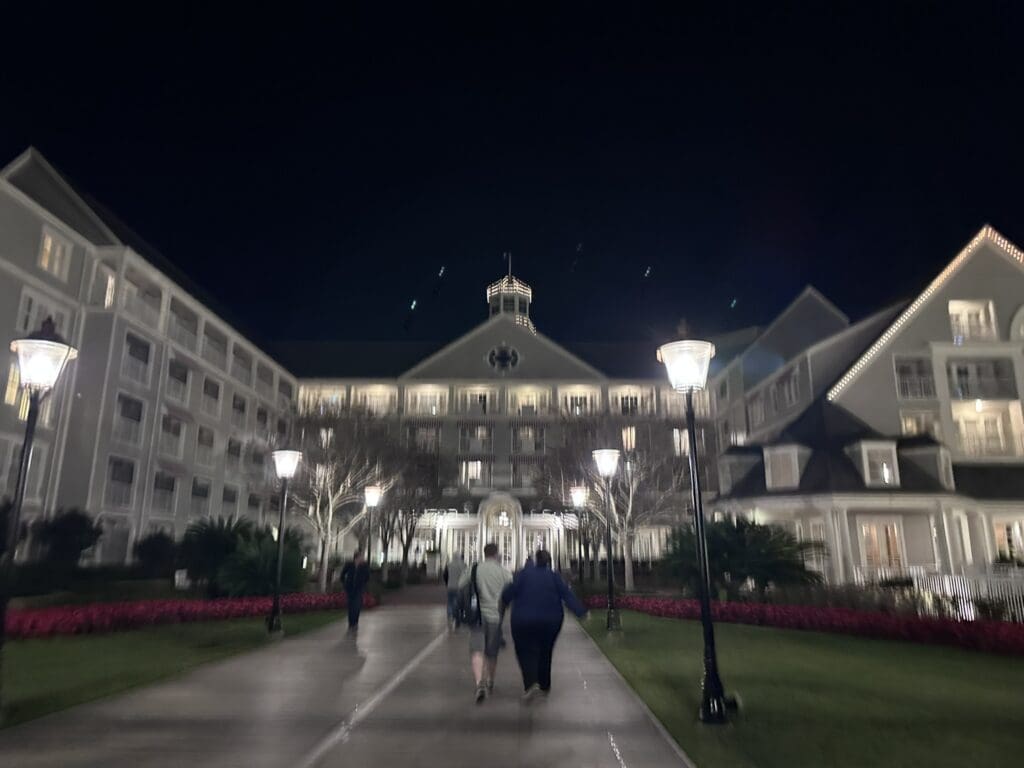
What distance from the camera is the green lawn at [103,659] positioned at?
916 cm

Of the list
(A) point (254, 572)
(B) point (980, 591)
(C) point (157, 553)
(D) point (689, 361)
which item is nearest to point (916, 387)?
(B) point (980, 591)

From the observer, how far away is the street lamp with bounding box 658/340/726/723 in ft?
26.7

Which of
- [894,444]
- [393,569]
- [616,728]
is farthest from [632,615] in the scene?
[393,569]

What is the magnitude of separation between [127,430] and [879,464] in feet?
114

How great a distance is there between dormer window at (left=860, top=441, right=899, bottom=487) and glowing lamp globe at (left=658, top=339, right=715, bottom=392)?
2211cm

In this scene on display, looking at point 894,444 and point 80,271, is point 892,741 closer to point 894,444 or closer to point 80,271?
point 894,444

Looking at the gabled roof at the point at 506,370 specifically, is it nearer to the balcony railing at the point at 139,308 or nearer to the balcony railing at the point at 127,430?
the balcony railing at the point at 139,308

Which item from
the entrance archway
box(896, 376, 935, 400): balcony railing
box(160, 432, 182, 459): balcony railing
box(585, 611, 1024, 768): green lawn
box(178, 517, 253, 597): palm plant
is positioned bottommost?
box(585, 611, 1024, 768): green lawn

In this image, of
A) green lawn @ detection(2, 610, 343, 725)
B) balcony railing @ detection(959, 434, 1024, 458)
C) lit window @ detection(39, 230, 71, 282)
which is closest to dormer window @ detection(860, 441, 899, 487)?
balcony railing @ detection(959, 434, 1024, 458)

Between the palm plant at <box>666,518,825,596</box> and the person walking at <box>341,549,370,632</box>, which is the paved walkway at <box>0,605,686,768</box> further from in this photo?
the palm plant at <box>666,518,825,596</box>

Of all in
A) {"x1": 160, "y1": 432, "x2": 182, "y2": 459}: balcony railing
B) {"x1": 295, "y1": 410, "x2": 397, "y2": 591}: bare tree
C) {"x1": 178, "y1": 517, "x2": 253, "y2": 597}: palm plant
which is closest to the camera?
{"x1": 178, "y1": 517, "x2": 253, "y2": 597}: palm plant

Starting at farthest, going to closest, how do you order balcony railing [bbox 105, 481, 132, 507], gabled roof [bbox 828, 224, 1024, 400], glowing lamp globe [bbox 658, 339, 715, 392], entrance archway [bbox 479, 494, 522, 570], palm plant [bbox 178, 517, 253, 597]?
entrance archway [bbox 479, 494, 522, 570]
balcony railing [bbox 105, 481, 132, 507]
gabled roof [bbox 828, 224, 1024, 400]
palm plant [bbox 178, 517, 253, 597]
glowing lamp globe [bbox 658, 339, 715, 392]

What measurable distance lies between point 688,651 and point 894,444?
19.4m

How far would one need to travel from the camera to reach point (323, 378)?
183 ft
